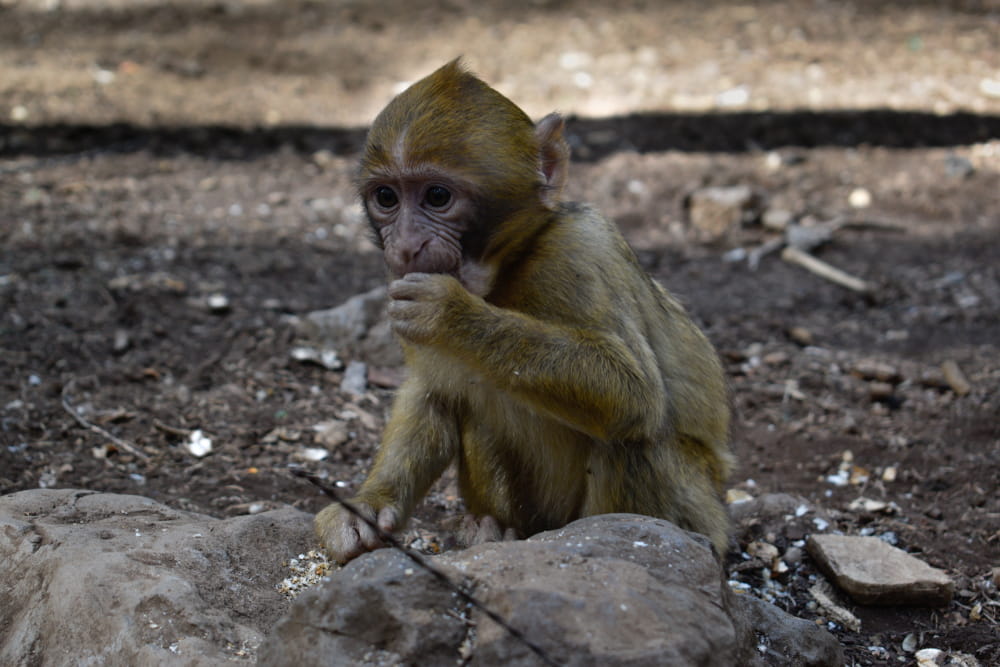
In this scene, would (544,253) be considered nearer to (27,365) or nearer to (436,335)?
(436,335)

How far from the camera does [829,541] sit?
5.11m

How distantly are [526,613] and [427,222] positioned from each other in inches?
73.0

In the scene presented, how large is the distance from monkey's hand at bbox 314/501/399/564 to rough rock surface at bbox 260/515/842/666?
1037 millimetres

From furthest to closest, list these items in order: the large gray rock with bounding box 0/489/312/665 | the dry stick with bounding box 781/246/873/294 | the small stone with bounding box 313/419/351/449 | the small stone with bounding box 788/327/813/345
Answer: the dry stick with bounding box 781/246/873/294 → the small stone with bounding box 788/327/813/345 → the small stone with bounding box 313/419/351/449 → the large gray rock with bounding box 0/489/312/665

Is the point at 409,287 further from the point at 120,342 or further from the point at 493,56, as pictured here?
the point at 493,56

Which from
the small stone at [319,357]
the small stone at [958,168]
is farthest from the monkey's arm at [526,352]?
the small stone at [958,168]

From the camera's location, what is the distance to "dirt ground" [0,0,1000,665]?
5855 millimetres

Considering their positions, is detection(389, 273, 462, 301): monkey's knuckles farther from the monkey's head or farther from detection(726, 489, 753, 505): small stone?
detection(726, 489, 753, 505): small stone

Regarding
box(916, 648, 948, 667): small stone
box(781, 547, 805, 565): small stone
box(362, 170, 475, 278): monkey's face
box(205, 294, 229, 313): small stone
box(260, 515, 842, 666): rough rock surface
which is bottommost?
box(205, 294, 229, 313): small stone

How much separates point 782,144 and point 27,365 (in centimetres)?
782

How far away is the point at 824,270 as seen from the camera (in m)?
8.80

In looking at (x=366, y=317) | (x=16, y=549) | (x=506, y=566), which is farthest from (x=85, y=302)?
(x=506, y=566)

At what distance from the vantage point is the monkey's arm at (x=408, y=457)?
4.58 meters

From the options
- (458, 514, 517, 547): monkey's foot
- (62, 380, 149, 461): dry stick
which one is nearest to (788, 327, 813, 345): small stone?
(458, 514, 517, 547): monkey's foot
